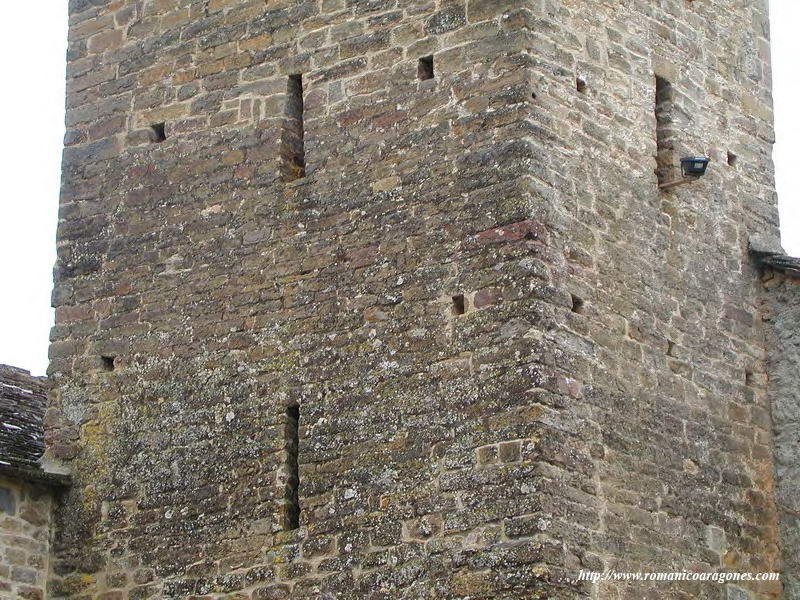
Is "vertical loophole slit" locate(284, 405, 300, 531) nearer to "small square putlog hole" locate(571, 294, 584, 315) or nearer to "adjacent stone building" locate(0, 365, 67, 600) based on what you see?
"adjacent stone building" locate(0, 365, 67, 600)

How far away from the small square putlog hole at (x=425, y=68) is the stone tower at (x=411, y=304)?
0.05 feet

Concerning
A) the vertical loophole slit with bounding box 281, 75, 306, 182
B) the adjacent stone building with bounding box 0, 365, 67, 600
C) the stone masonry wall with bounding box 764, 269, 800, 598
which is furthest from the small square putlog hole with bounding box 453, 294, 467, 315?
the adjacent stone building with bounding box 0, 365, 67, 600

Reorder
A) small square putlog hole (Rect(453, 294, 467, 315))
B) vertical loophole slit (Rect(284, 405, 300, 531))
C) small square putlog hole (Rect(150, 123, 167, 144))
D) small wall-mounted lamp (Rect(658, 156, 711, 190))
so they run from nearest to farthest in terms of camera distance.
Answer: small square putlog hole (Rect(453, 294, 467, 315)), vertical loophole slit (Rect(284, 405, 300, 531)), small wall-mounted lamp (Rect(658, 156, 711, 190)), small square putlog hole (Rect(150, 123, 167, 144))

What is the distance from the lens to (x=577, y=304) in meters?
10.6

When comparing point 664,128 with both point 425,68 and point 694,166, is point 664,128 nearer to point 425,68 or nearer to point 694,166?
point 694,166

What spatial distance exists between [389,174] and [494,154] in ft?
2.50

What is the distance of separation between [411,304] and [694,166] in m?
2.20

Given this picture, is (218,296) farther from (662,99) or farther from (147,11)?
(662,99)

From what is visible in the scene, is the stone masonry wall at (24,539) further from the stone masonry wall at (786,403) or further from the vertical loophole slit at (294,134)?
the stone masonry wall at (786,403)

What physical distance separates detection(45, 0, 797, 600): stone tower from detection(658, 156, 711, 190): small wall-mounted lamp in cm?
10

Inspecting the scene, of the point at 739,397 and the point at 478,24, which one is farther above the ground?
the point at 478,24

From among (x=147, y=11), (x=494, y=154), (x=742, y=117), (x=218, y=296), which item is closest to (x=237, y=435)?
(x=218, y=296)

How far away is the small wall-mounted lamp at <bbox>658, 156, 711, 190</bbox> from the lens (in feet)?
37.5

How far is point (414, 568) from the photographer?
1009 cm
